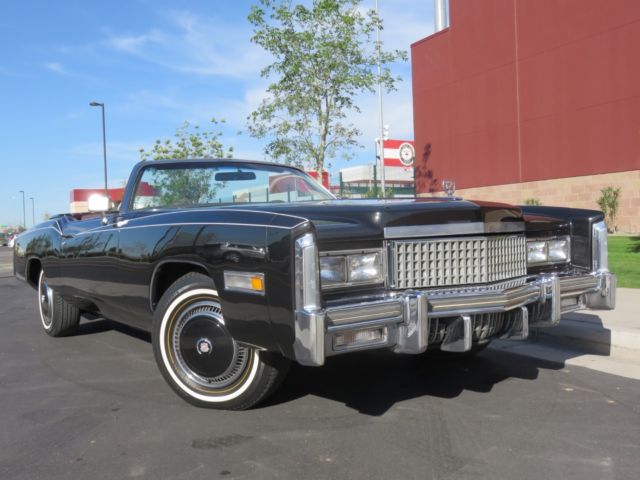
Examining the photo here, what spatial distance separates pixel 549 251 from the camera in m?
4.05

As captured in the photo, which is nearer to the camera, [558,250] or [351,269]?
[351,269]

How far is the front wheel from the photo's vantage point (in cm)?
328

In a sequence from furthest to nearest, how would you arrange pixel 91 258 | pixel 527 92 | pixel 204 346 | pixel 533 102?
pixel 527 92 → pixel 533 102 → pixel 91 258 → pixel 204 346

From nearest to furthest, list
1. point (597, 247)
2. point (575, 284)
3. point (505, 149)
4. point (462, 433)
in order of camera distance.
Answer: point (462, 433), point (575, 284), point (597, 247), point (505, 149)

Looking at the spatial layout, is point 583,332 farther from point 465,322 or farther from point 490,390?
point 465,322

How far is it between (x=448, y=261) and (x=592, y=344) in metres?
2.39

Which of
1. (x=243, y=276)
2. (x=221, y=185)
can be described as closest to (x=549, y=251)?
(x=243, y=276)

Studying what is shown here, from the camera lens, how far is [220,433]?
3.12 m

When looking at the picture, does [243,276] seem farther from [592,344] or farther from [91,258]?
[592,344]

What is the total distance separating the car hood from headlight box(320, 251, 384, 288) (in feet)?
0.20

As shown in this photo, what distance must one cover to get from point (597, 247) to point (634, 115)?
15.8m

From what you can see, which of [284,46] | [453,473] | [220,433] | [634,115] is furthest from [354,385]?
[634,115]

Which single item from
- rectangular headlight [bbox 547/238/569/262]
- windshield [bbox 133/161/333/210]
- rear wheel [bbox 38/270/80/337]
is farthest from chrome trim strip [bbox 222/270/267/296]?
rear wheel [bbox 38/270/80/337]

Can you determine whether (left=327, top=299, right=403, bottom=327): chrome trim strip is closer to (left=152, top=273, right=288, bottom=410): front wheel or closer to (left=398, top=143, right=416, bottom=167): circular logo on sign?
(left=152, top=273, right=288, bottom=410): front wheel
